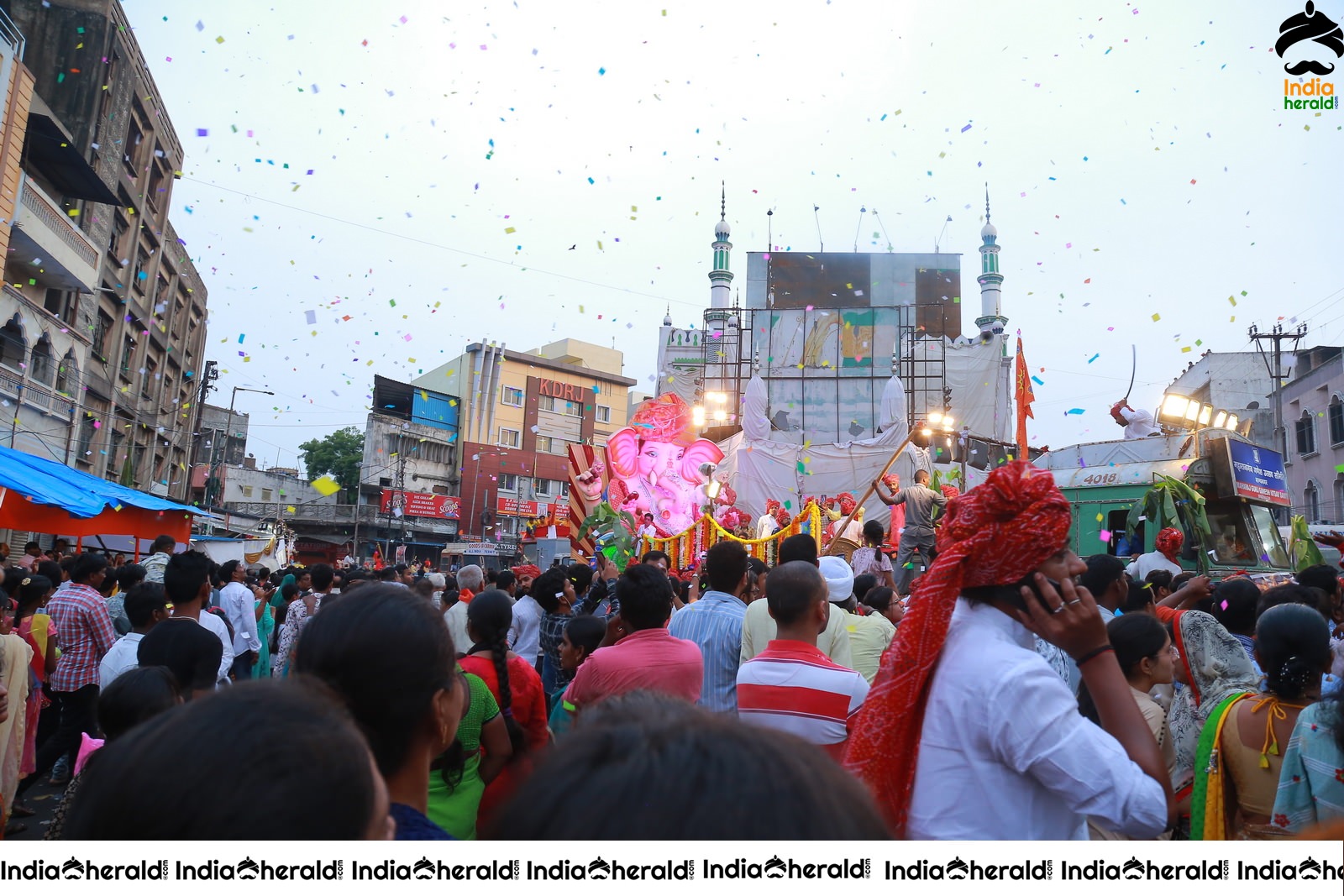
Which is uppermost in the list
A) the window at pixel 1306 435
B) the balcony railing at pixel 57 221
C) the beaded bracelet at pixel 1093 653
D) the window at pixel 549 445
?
the balcony railing at pixel 57 221

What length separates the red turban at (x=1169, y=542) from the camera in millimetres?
8539

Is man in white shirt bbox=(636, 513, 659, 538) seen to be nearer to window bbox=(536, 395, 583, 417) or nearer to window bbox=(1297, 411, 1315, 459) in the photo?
window bbox=(1297, 411, 1315, 459)

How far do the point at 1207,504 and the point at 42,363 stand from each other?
24.3 meters

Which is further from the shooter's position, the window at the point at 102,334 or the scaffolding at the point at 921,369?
the scaffolding at the point at 921,369

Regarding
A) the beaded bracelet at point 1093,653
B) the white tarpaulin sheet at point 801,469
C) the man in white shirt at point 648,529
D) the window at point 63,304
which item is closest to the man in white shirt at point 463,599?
the beaded bracelet at point 1093,653

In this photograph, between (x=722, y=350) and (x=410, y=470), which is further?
(x=410, y=470)

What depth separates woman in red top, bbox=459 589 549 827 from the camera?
363cm

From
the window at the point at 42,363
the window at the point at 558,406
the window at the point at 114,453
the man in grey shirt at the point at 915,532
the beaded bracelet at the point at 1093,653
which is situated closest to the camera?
the beaded bracelet at the point at 1093,653

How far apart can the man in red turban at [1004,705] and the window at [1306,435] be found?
34583 mm

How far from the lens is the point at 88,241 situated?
22.6m

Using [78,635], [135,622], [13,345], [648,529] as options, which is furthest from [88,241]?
[135,622]

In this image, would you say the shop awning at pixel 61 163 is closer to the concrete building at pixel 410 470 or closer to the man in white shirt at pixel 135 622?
the man in white shirt at pixel 135 622

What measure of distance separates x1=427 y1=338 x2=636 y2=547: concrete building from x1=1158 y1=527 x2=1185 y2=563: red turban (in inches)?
1687

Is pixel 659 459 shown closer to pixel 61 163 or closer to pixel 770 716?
pixel 61 163
